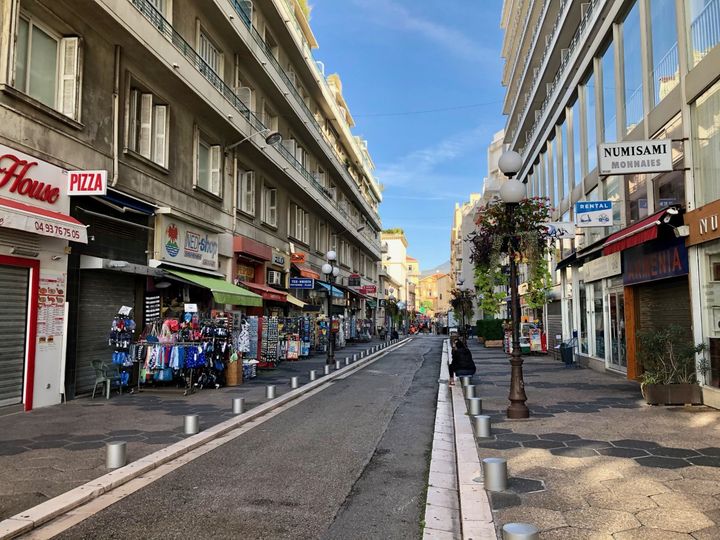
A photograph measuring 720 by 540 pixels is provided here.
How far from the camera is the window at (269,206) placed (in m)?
24.3

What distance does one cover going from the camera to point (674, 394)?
1027cm

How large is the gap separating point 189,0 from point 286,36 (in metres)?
9.25

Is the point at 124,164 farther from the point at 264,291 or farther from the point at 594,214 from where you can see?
the point at 594,214

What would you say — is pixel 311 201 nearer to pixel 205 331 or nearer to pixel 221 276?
pixel 221 276

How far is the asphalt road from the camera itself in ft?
15.1

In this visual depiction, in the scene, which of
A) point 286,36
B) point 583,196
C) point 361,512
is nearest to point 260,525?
point 361,512

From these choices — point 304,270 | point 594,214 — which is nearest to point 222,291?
point 594,214

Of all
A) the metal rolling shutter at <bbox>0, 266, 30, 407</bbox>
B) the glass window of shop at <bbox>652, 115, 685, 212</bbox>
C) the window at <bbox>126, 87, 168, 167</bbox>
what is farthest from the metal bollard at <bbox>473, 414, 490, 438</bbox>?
the window at <bbox>126, 87, 168, 167</bbox>

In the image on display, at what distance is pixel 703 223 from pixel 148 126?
12.8m

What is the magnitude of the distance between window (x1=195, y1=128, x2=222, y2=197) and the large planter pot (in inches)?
528

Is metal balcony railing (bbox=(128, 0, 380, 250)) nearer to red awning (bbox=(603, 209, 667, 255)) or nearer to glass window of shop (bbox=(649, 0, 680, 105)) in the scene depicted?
glass window of shop (bbox=(649, 0, 680, 105))

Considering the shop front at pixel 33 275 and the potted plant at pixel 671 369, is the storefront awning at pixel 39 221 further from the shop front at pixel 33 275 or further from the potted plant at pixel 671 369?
the potted plant at pixel 671 369

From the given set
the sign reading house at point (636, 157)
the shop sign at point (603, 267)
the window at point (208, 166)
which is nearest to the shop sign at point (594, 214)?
the shop sign at point (603, 267)

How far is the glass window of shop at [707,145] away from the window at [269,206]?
16.6 metres
